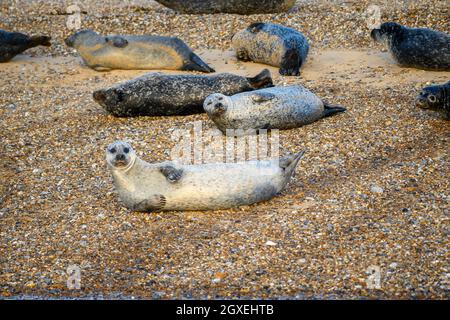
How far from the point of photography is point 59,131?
8.76 meters

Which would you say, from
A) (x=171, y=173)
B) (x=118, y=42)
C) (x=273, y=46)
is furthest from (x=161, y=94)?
(x=171, y=173)

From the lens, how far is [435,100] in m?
8.52

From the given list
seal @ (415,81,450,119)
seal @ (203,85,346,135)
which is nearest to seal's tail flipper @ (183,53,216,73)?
seal @ (203,85,346,135)

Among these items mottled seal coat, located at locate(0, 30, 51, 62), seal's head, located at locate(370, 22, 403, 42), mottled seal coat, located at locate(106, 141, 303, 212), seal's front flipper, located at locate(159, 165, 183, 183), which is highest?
seal's front flipper, located at locate(159, 165, 183, 183)

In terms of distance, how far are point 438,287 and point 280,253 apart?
3.86 ft

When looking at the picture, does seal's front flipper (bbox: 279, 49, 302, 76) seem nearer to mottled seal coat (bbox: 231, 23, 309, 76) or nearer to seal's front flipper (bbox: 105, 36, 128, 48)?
mottled seal coat (bbox: 231, 23, 309, 76)

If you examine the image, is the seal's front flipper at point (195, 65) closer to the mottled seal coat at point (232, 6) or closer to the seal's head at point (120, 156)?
the mottled seal coat at point (232, 6)

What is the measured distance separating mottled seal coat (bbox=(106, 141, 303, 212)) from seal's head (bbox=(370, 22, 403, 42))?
4688 mm

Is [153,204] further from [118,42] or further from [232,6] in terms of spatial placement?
[232,6]

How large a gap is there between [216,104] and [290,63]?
2.56m

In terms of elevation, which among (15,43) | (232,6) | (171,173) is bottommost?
(15,43)

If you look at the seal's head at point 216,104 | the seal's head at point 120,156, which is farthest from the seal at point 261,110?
the seal's head at point 120,156

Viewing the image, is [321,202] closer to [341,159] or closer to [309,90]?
[341,159]

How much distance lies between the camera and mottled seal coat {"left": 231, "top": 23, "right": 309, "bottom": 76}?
10516 mm
